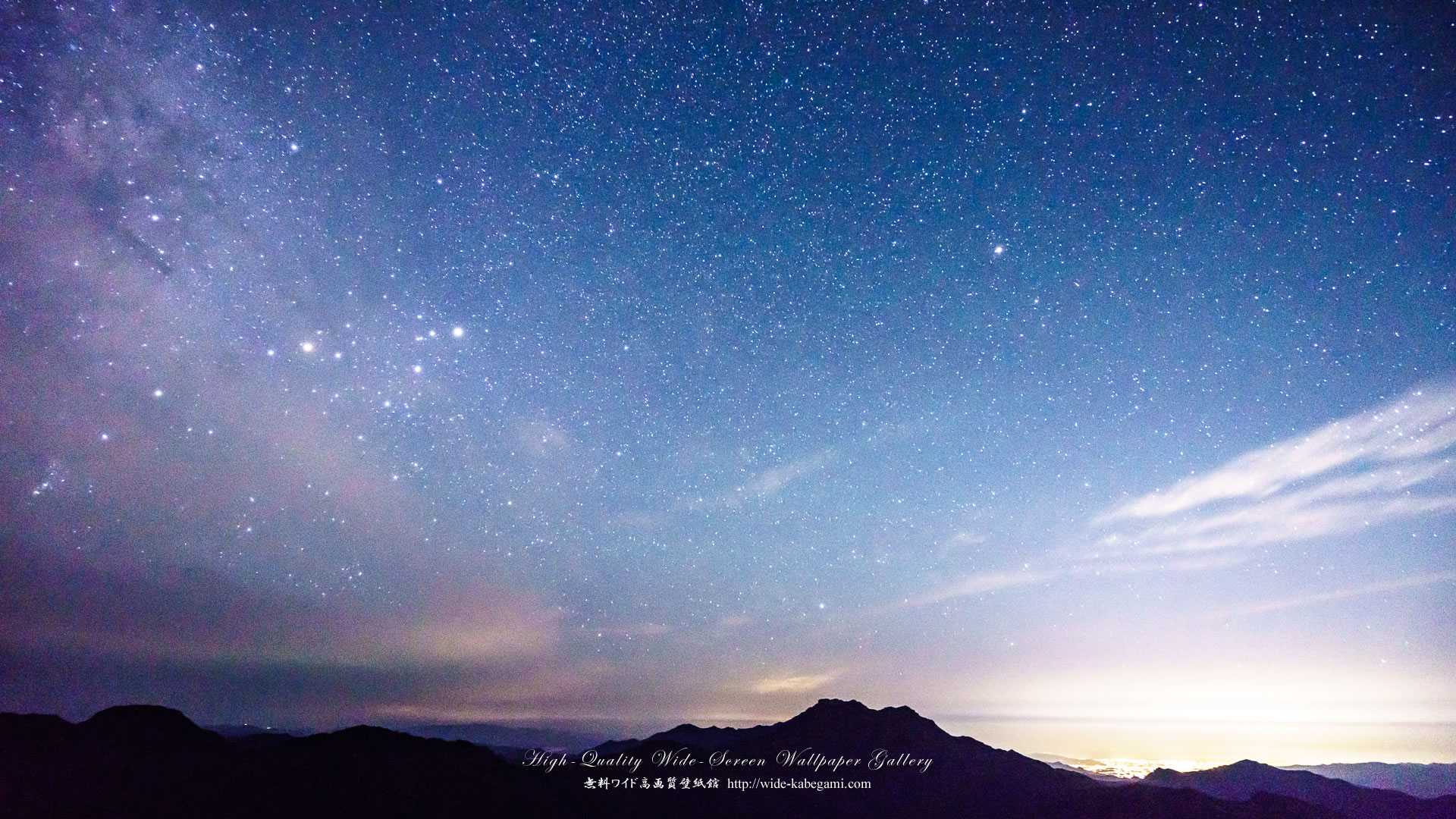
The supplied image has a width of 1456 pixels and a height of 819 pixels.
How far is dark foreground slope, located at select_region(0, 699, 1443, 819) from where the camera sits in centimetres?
11462

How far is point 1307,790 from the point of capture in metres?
169

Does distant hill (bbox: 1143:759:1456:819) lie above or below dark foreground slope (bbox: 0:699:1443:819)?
below

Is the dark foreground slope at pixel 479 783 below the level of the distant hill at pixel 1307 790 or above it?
above

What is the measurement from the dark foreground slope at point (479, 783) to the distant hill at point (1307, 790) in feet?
5.79

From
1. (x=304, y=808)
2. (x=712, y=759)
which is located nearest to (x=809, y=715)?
(x=712, y=759)

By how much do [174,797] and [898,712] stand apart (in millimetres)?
143339

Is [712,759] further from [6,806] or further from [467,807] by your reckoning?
[6,806]

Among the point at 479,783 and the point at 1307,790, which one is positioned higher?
the point at 479,783

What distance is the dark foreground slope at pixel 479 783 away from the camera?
115 meters

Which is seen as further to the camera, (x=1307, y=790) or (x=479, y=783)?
(x=1307, y=790)

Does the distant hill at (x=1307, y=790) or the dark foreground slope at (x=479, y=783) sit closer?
the dark foreground slope at (x=479, y=783)

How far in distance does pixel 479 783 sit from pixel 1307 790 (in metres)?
196

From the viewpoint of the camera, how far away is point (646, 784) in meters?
134

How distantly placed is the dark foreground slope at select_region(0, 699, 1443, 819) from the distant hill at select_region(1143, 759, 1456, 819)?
176 cm
